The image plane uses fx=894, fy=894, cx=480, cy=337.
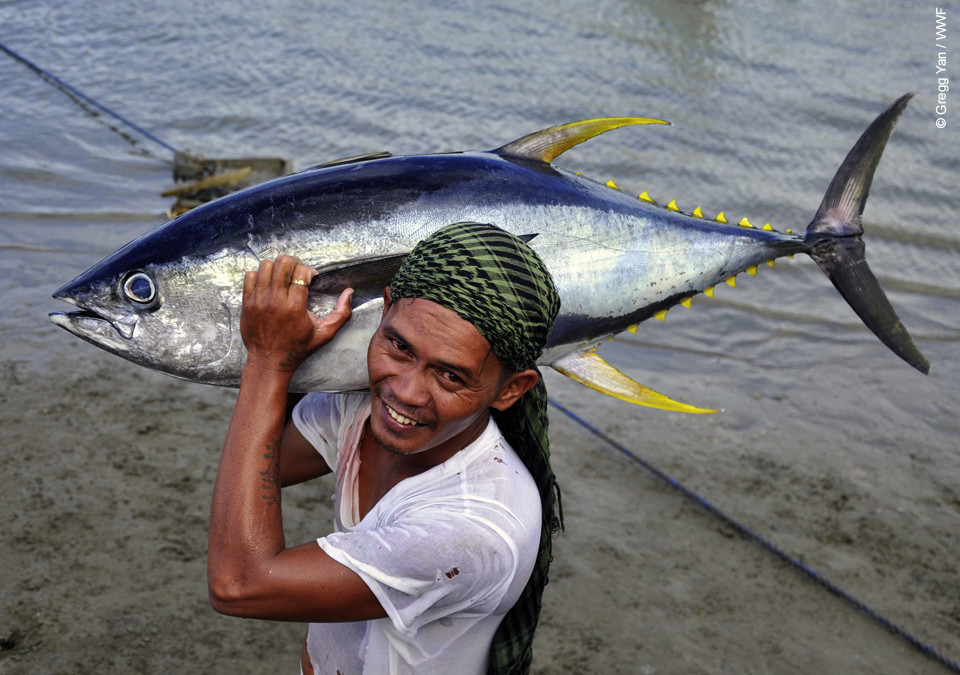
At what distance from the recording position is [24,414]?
13.9ft

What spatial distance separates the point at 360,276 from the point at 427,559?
1.64 ft

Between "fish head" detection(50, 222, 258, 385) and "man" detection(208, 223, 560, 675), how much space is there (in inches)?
3.1

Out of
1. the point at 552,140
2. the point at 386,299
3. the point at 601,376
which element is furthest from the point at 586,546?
the point at 386,299

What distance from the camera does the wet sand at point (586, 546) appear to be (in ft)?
10.5

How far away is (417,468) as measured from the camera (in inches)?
62.0

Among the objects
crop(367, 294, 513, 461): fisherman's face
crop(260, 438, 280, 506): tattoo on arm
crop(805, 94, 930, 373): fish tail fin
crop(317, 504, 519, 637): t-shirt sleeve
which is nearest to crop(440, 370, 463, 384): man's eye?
crop(367, 294, 513, 461): fisherman's face

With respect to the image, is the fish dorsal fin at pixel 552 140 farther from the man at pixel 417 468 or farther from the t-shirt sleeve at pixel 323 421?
the t-shirt sleeve at pixel 323 421

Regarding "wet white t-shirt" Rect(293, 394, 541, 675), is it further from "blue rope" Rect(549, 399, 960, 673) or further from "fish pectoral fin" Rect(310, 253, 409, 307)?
"blue rope" Rect(549, 399, 960, 673)

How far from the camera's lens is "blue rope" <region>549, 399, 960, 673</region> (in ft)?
11.4

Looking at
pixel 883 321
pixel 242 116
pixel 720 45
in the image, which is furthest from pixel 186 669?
pixel 720 45

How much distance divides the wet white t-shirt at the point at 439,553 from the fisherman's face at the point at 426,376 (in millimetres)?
91

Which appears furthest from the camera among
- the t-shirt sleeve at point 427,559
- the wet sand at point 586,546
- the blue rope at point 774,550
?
the blue rope at point 774,550

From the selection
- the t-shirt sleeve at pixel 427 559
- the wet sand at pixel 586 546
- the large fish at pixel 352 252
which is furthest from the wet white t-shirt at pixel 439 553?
the wet sand at pixel 586 546

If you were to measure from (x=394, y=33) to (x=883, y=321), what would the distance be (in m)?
12.0
